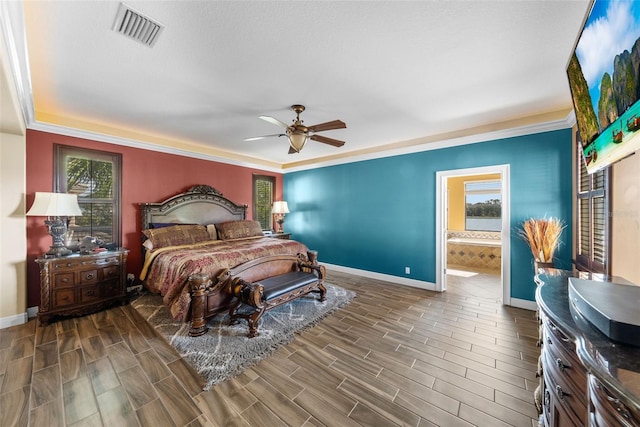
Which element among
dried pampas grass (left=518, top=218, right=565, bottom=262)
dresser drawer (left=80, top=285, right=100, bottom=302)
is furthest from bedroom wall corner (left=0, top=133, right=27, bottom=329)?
dried pampas grass (left=518, top=218, right=565, bottom=262)

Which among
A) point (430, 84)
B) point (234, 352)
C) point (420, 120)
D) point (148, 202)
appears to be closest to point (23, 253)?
point (148, 202)

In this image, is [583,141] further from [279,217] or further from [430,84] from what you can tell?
[279,217]

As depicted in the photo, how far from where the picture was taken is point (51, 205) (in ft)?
9.36

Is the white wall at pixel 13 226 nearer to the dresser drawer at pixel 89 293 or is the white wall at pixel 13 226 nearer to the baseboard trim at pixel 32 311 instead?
the baseboard trim at pixel 32 311

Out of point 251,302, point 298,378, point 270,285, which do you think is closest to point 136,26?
point 251,302

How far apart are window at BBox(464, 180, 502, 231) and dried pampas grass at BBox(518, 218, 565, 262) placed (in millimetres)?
3722

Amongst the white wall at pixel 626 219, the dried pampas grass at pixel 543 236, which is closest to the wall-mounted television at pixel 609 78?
the white wall at pixel 626 219

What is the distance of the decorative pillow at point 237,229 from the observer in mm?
4645

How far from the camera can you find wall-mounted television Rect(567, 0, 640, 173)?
0.98m

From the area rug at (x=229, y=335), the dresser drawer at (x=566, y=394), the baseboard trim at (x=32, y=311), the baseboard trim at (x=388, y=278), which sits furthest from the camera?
the baseboard trim at (x=388, y=278)

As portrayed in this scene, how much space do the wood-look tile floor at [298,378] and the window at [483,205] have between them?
4222mm

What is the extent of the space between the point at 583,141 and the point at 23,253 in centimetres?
580

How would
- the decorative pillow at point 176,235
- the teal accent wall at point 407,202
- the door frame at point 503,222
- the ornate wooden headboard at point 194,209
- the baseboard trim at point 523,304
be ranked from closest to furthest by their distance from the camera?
1. the teal accent wall at point 407,202
2. the baseboard trim at point 523,304
3. the door frame at point 503,222
4. the decorative pillow at point 176,235
5. the ornate wooden headboard at point 194,209

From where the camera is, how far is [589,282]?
1188mm
